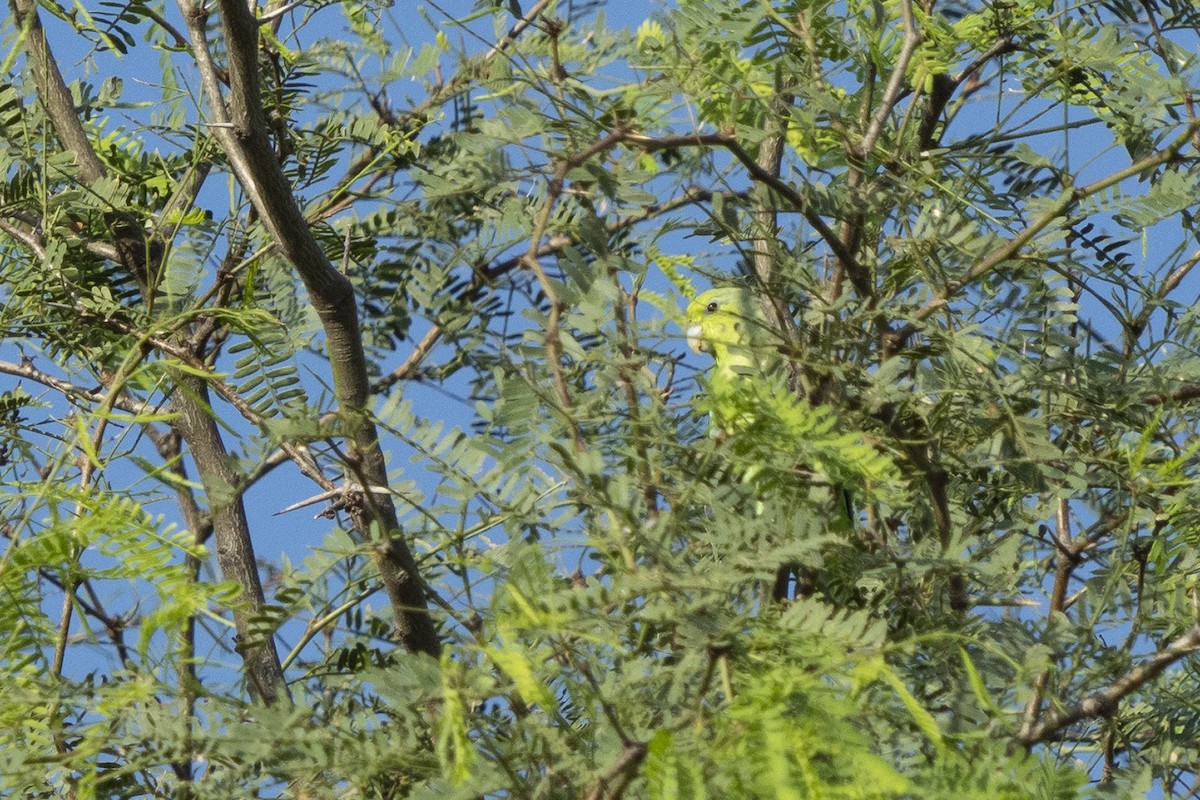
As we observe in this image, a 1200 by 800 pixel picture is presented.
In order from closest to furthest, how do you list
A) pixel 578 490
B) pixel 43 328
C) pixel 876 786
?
pixel 876 786, pixel 578 490, pixel 43 328

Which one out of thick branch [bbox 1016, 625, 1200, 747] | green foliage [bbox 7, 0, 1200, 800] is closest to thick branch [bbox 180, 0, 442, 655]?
green foliage [bbox 7, 0, 1200, 800]

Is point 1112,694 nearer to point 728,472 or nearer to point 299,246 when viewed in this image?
point 728,472

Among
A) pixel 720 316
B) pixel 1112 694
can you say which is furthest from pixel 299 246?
pixel 1112 694

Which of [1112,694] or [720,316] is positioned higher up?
[720,316]

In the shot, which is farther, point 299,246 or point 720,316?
point 720,316

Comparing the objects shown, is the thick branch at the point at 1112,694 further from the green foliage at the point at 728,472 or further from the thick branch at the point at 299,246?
the thick branch at the point at 299,246

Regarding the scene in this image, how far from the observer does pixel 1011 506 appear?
0.94 meters

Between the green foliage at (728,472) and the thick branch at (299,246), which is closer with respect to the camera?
the green foliage at (728,472)

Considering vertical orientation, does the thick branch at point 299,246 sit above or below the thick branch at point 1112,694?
above

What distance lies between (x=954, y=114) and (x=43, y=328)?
0.83 metres

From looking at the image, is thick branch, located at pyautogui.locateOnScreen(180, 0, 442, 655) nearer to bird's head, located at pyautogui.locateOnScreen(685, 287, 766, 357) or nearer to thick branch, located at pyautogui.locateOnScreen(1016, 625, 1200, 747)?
bird's head, located at pyautogui.locateOnScreen(685, 287, 766, 357)


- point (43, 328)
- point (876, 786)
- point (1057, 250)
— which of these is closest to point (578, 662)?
point (876, 786)

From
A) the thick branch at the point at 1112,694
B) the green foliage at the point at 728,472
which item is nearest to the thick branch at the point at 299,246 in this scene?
the green foliage at the point at 728,472

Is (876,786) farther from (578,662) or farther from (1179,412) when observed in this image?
(1179,412)
